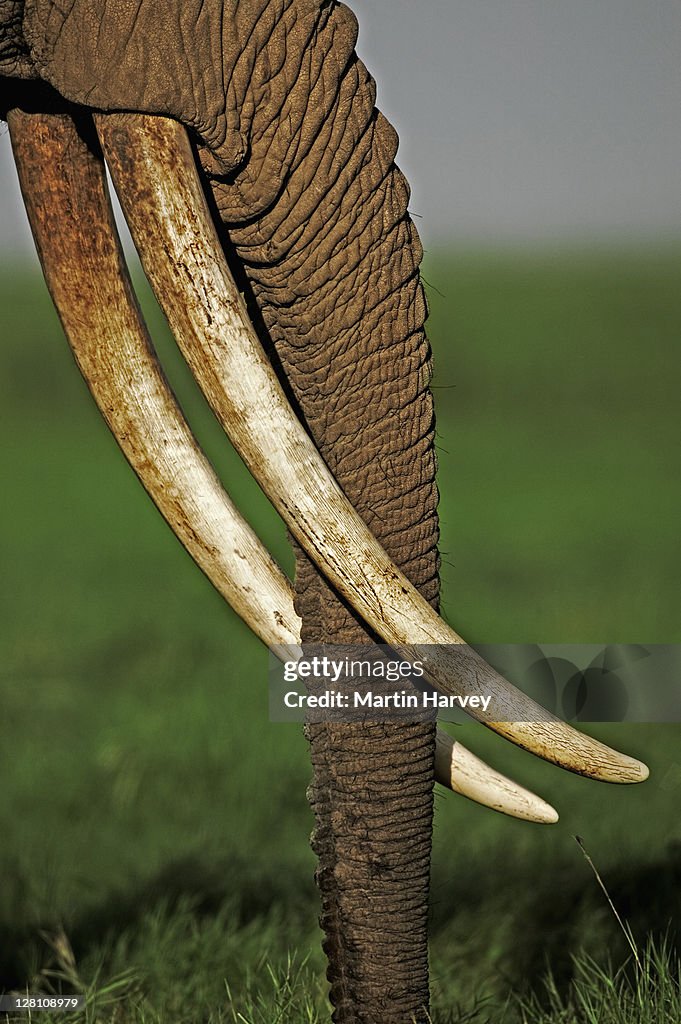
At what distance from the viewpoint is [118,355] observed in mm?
1174

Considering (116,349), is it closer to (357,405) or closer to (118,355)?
(118,355)

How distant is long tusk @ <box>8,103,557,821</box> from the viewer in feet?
3.84

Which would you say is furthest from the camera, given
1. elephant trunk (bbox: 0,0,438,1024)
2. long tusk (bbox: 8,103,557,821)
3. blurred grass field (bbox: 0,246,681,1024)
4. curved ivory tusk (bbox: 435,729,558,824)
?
blurred grass field (bbox: 0,246,681,1024)

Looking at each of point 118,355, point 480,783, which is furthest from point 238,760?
point 118,355

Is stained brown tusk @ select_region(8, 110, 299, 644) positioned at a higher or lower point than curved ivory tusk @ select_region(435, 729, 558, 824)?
higher

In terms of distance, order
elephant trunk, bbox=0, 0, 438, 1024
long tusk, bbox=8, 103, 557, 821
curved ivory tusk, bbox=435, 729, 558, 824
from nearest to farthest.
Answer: elephant trunk, bbox=0, 0, 438, 1024 → long tusk, bbox=8, 103, 557, 821 → curved ivory tusk, bbox=435, 729, 558, 824

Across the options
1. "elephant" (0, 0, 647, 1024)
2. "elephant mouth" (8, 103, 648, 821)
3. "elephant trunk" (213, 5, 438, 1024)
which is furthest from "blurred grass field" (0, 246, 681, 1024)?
"elephant mouth" (8, 103, 648, 821)

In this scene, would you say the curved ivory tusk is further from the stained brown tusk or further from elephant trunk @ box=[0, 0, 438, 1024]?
the stained brown tusk

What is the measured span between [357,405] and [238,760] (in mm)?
2283

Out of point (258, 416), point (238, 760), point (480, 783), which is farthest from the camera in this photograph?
point (238, 760)

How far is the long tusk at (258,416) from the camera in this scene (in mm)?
1068

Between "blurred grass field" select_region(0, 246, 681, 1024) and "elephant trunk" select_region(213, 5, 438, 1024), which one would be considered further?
"blurred grass field" select_region(0, 246, 681, 1024)

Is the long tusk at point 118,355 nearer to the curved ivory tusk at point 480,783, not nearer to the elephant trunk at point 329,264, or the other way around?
the elephant trunk at point 329,264

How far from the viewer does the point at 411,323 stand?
3.83 feet
